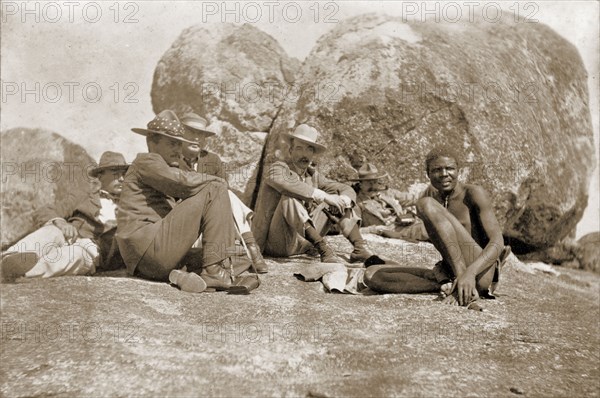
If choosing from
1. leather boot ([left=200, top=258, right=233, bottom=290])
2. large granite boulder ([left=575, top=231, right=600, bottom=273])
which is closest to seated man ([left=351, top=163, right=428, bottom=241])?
leather boot ([left=200, top=258, right=233, bottom=290])

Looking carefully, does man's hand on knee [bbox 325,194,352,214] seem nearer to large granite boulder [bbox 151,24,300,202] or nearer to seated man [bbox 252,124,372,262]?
seated man [bbox 252,124,372,262]

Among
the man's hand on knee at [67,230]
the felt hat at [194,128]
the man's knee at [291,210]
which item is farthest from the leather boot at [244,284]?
the felt hat at [194,128]

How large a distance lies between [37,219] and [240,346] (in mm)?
3031

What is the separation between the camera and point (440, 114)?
8016 mm

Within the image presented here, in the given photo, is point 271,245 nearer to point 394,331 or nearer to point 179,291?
point 179,291

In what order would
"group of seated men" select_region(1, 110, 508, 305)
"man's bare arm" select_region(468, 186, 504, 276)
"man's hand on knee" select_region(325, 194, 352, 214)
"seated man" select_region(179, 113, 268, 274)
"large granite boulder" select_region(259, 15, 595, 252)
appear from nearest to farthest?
"man's bare arm" select_region(468, 186, 504, 276), "group of seated men" select_region(1, 110, 508, 305), "seated man" select_region(179, 113, 268, 274), "man's hand on knee" select_region(325, 194, 352, 214), "large granite boulder" select_region(259, 15, 595, 252)

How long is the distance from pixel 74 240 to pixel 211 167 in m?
1.68

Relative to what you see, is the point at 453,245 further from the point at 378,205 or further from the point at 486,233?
the point at 378,205

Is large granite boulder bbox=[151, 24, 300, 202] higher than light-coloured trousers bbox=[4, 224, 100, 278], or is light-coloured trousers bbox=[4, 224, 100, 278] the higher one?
large granite boulder bbox=[151, 24, 300, 202]

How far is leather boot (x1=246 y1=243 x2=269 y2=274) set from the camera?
5461mm

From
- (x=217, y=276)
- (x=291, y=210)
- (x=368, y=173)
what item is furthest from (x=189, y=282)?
(x=368, y=173)

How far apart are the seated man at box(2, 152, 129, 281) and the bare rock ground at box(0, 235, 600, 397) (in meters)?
0.18

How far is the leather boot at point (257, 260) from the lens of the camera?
5.46 m

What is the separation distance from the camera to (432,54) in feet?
27.3
